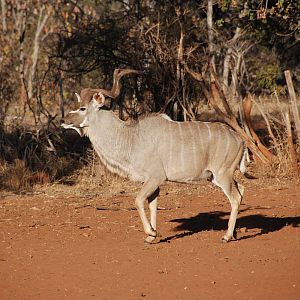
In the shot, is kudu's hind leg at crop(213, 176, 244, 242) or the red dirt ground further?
kudu's hind leg at crop(213, 176, 244, 242)

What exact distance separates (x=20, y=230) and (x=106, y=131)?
157 cm

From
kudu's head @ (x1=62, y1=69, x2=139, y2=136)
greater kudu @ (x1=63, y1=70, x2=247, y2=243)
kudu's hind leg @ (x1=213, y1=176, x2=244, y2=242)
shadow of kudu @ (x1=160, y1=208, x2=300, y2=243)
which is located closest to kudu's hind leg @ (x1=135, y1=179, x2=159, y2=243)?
greater kudu @ (x1=63, y1=70, x2=247, y2=243)

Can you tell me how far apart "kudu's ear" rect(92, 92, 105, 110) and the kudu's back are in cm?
49

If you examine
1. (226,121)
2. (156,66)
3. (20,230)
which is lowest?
(20,230)

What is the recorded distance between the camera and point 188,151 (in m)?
7.49

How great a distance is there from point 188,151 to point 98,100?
3.57 ft

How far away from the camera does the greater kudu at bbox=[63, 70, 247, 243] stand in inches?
291

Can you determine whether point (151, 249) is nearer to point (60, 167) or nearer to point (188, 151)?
point (188, 151)

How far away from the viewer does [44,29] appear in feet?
79.8

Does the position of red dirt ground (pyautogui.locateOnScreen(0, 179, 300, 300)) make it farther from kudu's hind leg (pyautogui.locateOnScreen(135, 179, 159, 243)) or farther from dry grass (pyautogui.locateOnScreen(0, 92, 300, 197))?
dry grass (pyautogui.locateOnScreen(0, 92, 300, 197))

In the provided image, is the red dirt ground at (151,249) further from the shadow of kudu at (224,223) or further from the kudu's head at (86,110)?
the kudu's head at (86,110)

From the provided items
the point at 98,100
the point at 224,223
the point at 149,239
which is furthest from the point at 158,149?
the point at 224,223

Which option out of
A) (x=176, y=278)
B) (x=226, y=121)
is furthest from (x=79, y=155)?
(x=176, y=278)

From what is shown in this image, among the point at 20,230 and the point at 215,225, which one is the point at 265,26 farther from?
the point at 20,230
